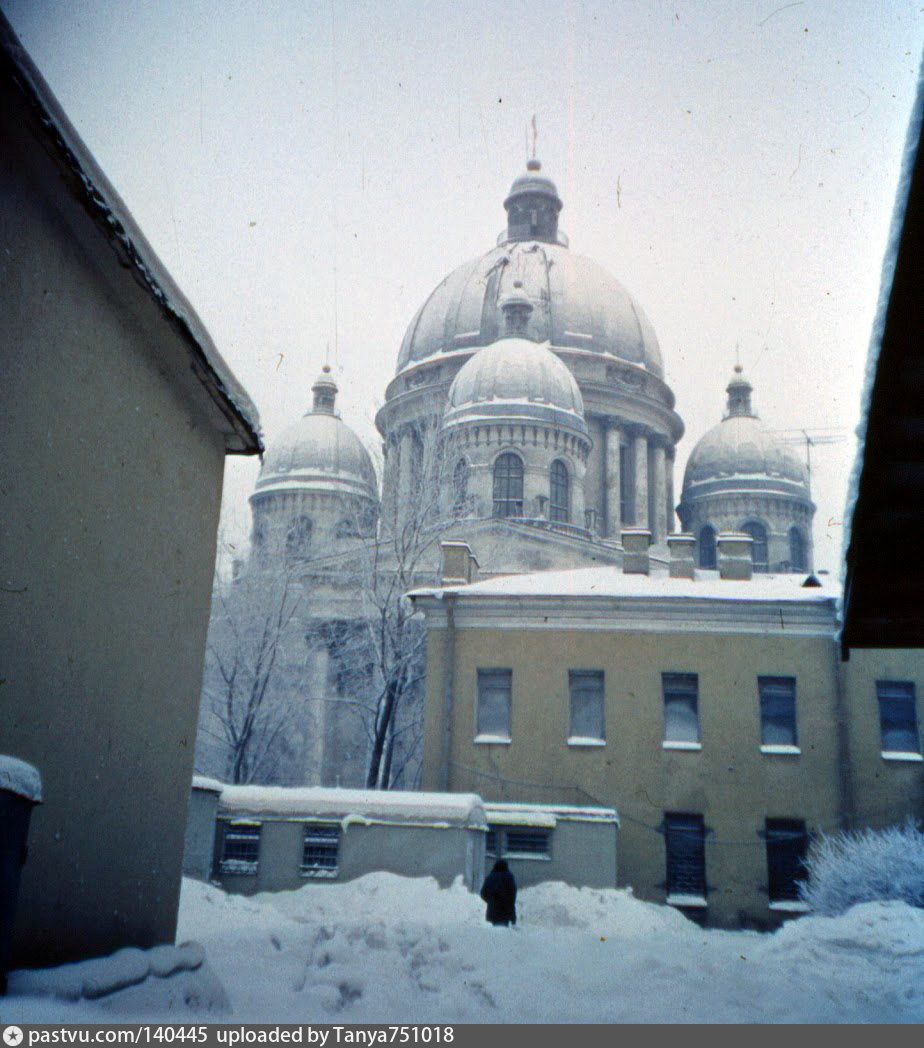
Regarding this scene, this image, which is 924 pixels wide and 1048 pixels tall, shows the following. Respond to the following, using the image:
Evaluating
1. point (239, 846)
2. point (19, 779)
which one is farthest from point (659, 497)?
point (19, 779)

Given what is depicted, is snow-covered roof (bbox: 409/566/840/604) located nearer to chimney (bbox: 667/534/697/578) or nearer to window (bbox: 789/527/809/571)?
chimney (bbox: 667/534/697/578)

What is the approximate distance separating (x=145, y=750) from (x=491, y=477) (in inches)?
1219

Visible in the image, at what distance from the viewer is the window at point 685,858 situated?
1950 cm

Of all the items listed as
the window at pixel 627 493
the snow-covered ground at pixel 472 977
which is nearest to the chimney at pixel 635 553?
the snow-covered ground at pixel 472 977

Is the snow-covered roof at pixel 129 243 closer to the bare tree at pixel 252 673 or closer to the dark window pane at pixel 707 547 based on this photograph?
the bare tree at pixel 252 673

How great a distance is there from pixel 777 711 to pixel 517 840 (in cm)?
547

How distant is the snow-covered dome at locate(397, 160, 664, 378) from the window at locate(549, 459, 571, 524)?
9.55m

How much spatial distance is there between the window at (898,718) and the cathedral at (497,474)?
7048 mm

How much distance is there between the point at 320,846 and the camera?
53.8ft

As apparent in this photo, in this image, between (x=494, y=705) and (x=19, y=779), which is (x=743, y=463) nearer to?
(x=494, y=705)

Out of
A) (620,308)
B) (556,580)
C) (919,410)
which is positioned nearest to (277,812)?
(556,580)

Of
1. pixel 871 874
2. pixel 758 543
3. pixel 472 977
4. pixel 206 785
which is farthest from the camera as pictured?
pixel 758 543

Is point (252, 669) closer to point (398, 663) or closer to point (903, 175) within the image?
point (398, 663)
